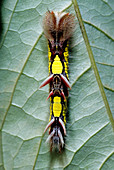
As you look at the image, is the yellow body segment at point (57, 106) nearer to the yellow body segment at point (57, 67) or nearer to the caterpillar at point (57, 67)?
the caterpillar at point (57, 67)

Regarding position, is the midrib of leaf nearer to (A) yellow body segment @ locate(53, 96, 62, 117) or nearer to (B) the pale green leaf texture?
(B) the pale green leaf texture

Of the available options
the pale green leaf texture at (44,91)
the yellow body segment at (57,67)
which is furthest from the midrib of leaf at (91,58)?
the yellow body segment at (57,67)

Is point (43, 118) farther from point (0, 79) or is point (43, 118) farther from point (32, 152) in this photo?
point (0, 79)

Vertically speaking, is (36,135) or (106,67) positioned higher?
(106,67)

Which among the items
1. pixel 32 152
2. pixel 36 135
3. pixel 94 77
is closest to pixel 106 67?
pixel 94 77

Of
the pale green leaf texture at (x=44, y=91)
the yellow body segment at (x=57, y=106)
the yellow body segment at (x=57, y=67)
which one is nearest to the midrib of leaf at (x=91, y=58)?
the pale green leaf texture at (x=44, y=91)

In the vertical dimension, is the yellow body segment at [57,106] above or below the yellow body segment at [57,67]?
below
